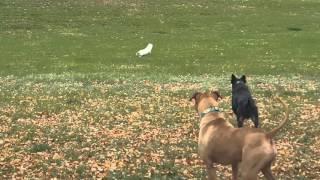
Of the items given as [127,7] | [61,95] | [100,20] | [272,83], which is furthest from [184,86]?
[127,7]

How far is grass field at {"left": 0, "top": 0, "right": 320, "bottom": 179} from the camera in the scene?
13008 millimetres

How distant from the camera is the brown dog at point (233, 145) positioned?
9172 mm

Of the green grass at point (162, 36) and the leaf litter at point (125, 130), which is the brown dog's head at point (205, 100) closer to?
the leaf litter at point (125, 130)

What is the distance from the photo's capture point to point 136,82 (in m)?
27.3

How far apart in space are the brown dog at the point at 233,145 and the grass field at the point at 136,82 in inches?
58.3

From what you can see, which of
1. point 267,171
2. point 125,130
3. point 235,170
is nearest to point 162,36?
point 125,130

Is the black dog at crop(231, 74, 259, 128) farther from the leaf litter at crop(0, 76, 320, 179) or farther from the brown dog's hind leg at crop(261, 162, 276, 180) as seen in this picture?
the brown dog's hind leg at crop(261, 162, 276, 180)

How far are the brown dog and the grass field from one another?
58.3 inches

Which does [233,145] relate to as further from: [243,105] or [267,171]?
[243,105]

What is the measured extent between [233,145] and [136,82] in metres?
17.8

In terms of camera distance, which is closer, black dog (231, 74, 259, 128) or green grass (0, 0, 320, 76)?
black dog (231, 74, 259, 128)

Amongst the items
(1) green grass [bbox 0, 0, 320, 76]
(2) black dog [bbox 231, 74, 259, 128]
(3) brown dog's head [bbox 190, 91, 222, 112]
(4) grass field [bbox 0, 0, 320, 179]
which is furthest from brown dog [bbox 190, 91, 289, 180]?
(1) green grass [bbox 0, 0, 320, 76]

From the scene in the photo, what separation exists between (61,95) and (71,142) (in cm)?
884

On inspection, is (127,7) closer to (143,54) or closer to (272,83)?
(143,54)
